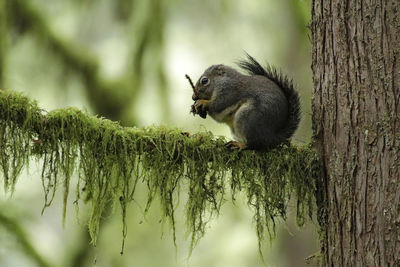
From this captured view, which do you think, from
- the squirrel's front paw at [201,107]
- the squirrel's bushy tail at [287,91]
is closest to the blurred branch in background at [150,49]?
the squirrel's front paw at [201,107]

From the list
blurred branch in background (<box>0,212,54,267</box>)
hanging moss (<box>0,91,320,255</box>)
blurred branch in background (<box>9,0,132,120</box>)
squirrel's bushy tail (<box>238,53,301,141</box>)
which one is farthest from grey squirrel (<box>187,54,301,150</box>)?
blurred branch in background (<box>0,212,54,267</box>)

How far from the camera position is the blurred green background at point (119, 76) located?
396 centimetres

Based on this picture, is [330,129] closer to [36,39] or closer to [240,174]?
[240,174]

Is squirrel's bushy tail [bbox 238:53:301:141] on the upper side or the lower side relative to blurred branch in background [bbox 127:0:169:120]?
lower

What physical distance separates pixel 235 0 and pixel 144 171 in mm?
3247

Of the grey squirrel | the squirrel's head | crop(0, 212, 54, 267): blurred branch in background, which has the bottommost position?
crop(0, 212, 54, 267): blurred branch in background

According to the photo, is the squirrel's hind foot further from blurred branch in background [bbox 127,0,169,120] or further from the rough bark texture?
blurred branch in background [bbox 127,0,169,120]

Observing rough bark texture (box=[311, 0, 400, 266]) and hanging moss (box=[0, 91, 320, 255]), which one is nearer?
rough bark texture (box=[311, 0, 400, 266])

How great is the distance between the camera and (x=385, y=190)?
2371 millimetres

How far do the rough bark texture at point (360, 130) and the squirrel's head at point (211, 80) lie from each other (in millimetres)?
820

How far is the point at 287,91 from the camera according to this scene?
3066 millimetres

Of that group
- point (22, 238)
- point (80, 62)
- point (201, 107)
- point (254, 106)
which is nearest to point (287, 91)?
point (254, 106)

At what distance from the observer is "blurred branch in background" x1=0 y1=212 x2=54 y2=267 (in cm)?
382

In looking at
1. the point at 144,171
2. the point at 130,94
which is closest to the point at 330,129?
the point at 144,171
